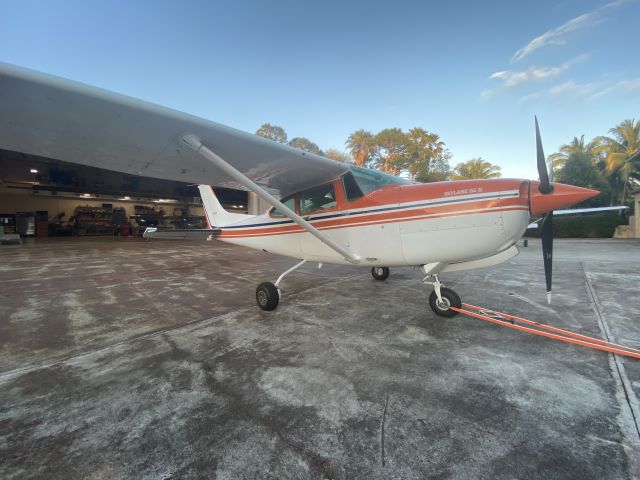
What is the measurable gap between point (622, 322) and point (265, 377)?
171 inches

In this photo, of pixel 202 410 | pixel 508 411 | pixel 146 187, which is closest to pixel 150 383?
pixel 202 410

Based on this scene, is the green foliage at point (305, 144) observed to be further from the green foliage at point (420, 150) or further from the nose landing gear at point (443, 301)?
the nose landing gear at point (443, 301)

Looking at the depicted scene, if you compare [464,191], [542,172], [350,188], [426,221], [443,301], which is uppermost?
[350,188]

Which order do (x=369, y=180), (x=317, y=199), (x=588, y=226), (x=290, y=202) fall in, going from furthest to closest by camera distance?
(x=588, y=226) < (x=290, y=202) < (x=317, y=199) < (x=369, y=180)

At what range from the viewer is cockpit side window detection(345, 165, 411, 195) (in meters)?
3.73

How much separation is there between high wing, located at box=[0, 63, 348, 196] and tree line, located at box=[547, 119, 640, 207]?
28398 millimetres

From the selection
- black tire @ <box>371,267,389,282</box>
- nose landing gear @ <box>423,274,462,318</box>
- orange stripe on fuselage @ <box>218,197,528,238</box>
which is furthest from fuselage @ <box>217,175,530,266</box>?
black tire @ <box>371,267,389,282</box>

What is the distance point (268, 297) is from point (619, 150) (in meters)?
40.9

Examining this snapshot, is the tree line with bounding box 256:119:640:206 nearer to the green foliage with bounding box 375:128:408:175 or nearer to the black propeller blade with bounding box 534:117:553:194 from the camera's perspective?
the green foliage with bounding box 375:128:408:175

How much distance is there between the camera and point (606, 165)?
2677 cm

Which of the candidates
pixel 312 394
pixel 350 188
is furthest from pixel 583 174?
pixel 312 394

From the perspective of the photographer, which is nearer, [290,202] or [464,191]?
[464,191]

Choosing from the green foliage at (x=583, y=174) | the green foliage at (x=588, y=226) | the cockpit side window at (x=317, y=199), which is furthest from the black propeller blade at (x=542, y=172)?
the green foliage at (x=583, y=174)

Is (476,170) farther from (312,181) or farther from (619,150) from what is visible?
(312,181)
